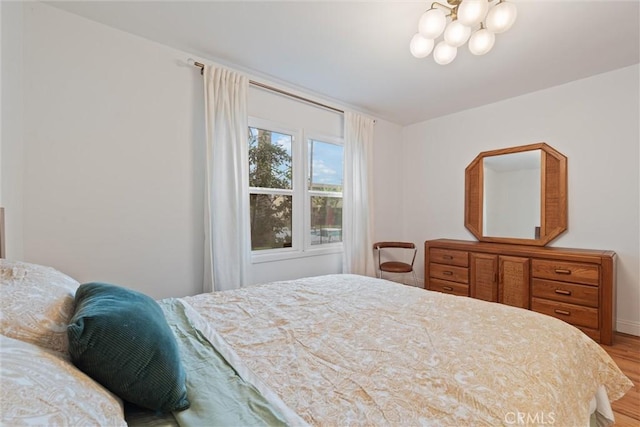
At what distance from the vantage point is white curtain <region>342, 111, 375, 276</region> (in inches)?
141

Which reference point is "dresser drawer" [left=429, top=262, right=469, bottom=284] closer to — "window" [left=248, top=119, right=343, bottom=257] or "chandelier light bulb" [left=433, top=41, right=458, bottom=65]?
"window" [left=248, top=119, right=343, bottom=257]

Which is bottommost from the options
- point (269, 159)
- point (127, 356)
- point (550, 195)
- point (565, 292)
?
point (565, 292)

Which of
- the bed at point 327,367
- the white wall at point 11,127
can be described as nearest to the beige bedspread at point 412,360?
the bed at point 327,367

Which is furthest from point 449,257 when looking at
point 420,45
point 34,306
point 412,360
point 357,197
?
point 34,306

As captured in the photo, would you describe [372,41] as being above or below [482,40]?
above

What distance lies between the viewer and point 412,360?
0.99 metres

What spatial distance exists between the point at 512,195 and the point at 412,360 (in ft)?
10.4

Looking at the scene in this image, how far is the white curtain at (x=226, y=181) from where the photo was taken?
8.20 ft

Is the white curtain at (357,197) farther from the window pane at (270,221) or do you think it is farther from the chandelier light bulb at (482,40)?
the chandelier light bulb at (482,40)

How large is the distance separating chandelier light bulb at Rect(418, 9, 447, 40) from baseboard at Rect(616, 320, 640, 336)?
3215 mm

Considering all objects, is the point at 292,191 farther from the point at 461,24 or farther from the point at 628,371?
the point at 628,371

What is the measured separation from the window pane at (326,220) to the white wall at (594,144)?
1702 millimetres

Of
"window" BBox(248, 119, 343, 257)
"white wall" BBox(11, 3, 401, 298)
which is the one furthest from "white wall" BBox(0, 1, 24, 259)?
"window" BBox(248, 119, 343, 257)

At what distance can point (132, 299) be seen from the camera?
93 centimetres
